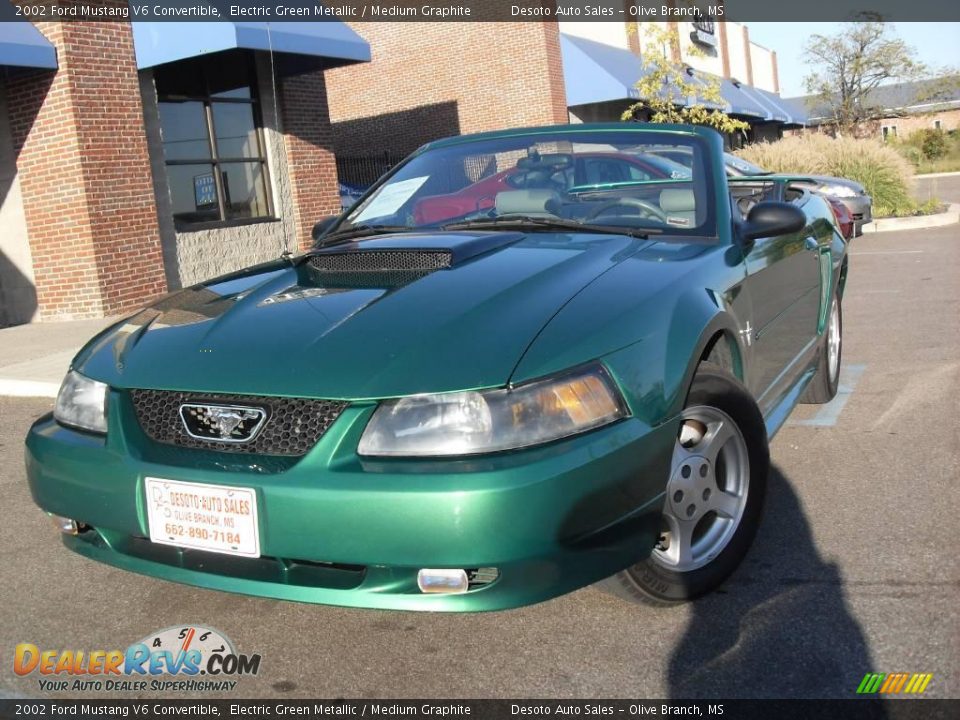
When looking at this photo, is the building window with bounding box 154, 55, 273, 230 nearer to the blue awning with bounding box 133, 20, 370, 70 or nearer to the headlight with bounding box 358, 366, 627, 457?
the blue awning with bounding box 133, 20, 370, 70

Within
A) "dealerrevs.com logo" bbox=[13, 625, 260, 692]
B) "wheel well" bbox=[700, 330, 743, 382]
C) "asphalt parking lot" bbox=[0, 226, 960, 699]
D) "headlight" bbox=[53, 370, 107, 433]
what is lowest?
"asphalt parking lot" bbox=[0, 226, 960, 699]

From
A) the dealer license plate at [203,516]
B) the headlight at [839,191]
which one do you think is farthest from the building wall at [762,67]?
the dealer license plate at [203,516]

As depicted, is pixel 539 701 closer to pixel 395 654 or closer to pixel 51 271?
pixel 395 654

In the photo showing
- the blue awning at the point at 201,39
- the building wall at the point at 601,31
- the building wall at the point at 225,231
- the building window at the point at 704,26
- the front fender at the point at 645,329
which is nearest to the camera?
the front fender at the point at 645,329

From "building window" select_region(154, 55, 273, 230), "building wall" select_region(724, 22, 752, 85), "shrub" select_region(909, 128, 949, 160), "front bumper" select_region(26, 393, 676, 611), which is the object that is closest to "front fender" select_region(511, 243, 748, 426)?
"front bumper" select_region(26, 393, 676, 611)

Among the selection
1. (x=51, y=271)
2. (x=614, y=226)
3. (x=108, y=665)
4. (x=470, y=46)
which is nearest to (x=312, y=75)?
(x=51, y=271)

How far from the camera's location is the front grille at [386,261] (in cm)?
324

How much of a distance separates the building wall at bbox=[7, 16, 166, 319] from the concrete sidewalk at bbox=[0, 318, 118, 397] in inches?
20.0

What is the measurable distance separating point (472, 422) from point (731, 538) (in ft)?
3.70

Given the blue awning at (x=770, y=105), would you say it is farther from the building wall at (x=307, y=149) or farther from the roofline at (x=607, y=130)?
the roofline at (x=607, y=130)

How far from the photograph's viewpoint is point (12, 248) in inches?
451

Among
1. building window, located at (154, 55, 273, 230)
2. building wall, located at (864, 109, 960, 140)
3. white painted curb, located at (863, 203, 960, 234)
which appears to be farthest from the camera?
building wall, located at (864, 109, 960, 140)

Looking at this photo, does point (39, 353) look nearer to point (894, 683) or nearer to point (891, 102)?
point (894, 683)

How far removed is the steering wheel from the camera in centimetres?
375
